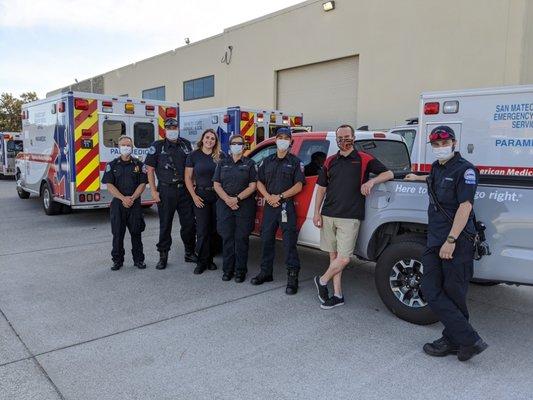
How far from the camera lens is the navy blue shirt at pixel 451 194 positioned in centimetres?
325

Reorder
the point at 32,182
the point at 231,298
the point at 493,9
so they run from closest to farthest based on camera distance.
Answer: the point at 231,298
the point at 32,182
the point at 493,9

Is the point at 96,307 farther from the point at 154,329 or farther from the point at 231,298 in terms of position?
the point at 231,298

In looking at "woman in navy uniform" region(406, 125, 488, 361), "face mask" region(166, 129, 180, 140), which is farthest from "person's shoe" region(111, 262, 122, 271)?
"woman in navy uniform" region(406, 125, 488, 361)

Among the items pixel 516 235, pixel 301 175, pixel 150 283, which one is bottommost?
pixel 150 283

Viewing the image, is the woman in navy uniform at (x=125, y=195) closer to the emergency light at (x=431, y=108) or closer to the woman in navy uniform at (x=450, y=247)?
the woman in navy uniform at (x=450, y=247)

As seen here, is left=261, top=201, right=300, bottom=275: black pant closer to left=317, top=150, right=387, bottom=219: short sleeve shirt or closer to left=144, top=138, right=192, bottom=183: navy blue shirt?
left=317, top=150, right=387, bottom=219: short sleeve shirt

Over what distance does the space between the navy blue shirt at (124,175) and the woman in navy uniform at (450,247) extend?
3.75 m

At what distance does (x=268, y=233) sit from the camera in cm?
507

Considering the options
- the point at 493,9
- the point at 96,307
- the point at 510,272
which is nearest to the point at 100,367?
the point at 96,307

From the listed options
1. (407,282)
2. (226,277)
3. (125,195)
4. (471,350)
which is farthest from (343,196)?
(125,195)

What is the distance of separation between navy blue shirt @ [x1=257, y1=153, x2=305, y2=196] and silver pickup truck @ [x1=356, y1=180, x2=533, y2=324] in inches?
33.4

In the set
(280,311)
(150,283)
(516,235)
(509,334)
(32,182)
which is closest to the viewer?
(516,235)

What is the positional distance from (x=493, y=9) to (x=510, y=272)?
33.6 ft

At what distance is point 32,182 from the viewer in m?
10.8
